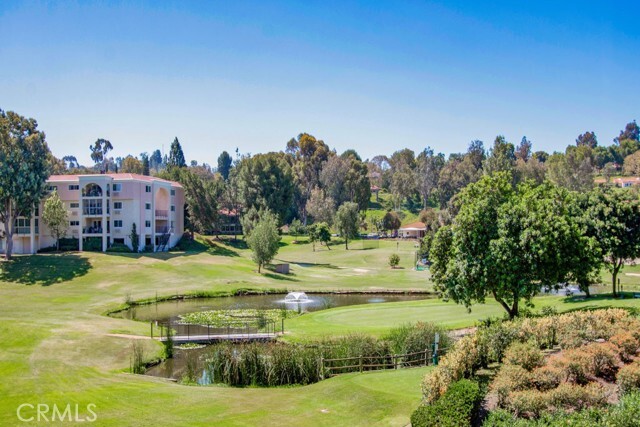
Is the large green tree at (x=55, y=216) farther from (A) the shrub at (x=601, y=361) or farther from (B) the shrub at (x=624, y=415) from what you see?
(B) the shrub at (x=624, y=415)

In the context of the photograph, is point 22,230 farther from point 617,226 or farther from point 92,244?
point 617,226

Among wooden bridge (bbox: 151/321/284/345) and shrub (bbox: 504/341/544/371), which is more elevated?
shrub (bbox: 504/341/544/371)

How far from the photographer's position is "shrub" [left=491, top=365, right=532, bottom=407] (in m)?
17.8

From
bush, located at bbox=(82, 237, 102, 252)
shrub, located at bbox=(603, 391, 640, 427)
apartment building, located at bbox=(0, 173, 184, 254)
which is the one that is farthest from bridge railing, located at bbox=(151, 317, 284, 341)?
apartment building, located at bbox=(0, 173, 184, 254)

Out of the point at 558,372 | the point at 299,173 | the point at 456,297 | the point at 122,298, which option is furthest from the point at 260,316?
the point at 299,173

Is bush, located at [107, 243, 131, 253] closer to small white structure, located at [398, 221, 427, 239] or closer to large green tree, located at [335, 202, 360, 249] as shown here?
large green tree, located at [335, 202, 360, 249]

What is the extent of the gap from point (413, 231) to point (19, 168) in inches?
3185

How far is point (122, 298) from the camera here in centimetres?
5628

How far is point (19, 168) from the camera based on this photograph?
71.3 metres

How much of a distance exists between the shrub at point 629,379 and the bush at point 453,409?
14.6 feet

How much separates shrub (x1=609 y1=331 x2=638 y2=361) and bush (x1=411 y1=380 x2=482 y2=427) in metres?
6.67

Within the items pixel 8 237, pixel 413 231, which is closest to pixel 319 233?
pixel 413 231

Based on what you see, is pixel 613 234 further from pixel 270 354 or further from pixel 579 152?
pixel 579 152

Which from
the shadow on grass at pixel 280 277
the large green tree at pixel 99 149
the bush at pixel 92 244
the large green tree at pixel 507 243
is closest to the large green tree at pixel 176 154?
the large green tree at pixel 99 149
